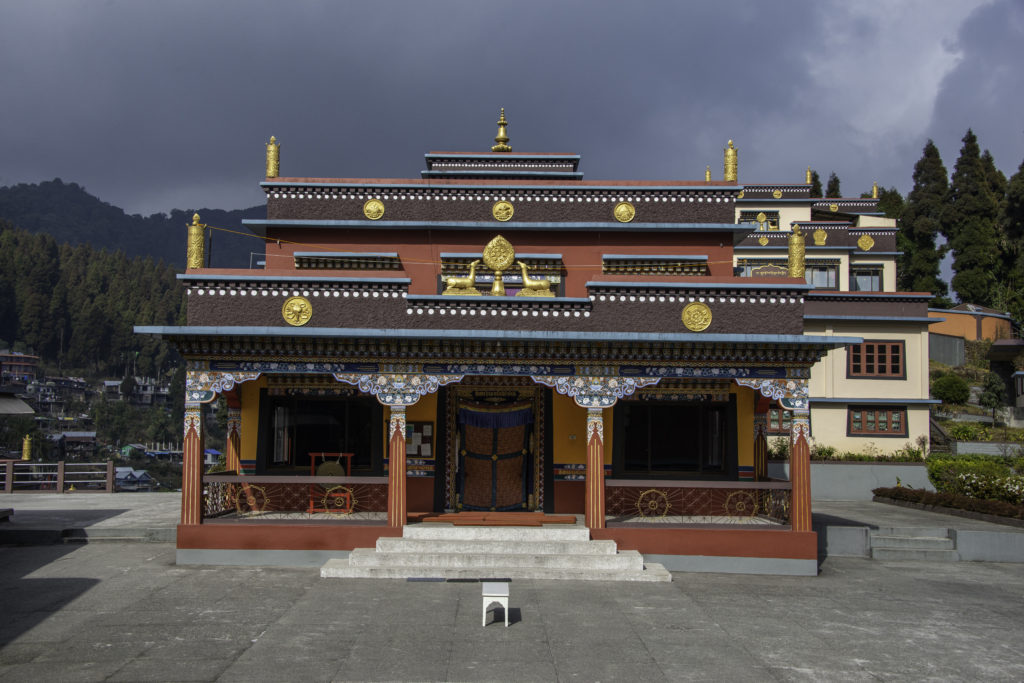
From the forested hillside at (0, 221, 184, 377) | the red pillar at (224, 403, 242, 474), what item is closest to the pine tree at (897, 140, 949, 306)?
the red pillar at (224, 403, 242, 474)

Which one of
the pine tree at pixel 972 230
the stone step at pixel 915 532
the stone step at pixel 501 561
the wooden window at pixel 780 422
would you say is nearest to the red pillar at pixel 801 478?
the stone step at pixel 501 561

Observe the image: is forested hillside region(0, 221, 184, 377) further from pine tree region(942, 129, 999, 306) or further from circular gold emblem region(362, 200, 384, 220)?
circular gold emblem region(362, 200, 384, 220)

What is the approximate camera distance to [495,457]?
18.9 metres

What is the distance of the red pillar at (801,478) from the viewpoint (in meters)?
16.0

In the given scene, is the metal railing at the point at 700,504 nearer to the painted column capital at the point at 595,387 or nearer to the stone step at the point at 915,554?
the painted column capital at the point at 595,387

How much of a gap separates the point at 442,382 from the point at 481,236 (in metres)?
6.25

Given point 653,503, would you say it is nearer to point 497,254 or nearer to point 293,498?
point 497,254

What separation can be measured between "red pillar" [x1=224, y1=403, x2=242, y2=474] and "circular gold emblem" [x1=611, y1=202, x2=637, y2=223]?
10803 mm

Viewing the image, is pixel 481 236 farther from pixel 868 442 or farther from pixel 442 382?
pixel 868 442

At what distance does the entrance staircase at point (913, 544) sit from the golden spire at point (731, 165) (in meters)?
9.49

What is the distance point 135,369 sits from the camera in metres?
176

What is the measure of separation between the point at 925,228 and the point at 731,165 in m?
46.8

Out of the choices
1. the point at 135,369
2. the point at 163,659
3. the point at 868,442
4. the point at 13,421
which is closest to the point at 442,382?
the point at 163,659

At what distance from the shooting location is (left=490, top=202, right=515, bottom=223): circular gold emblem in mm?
21422
